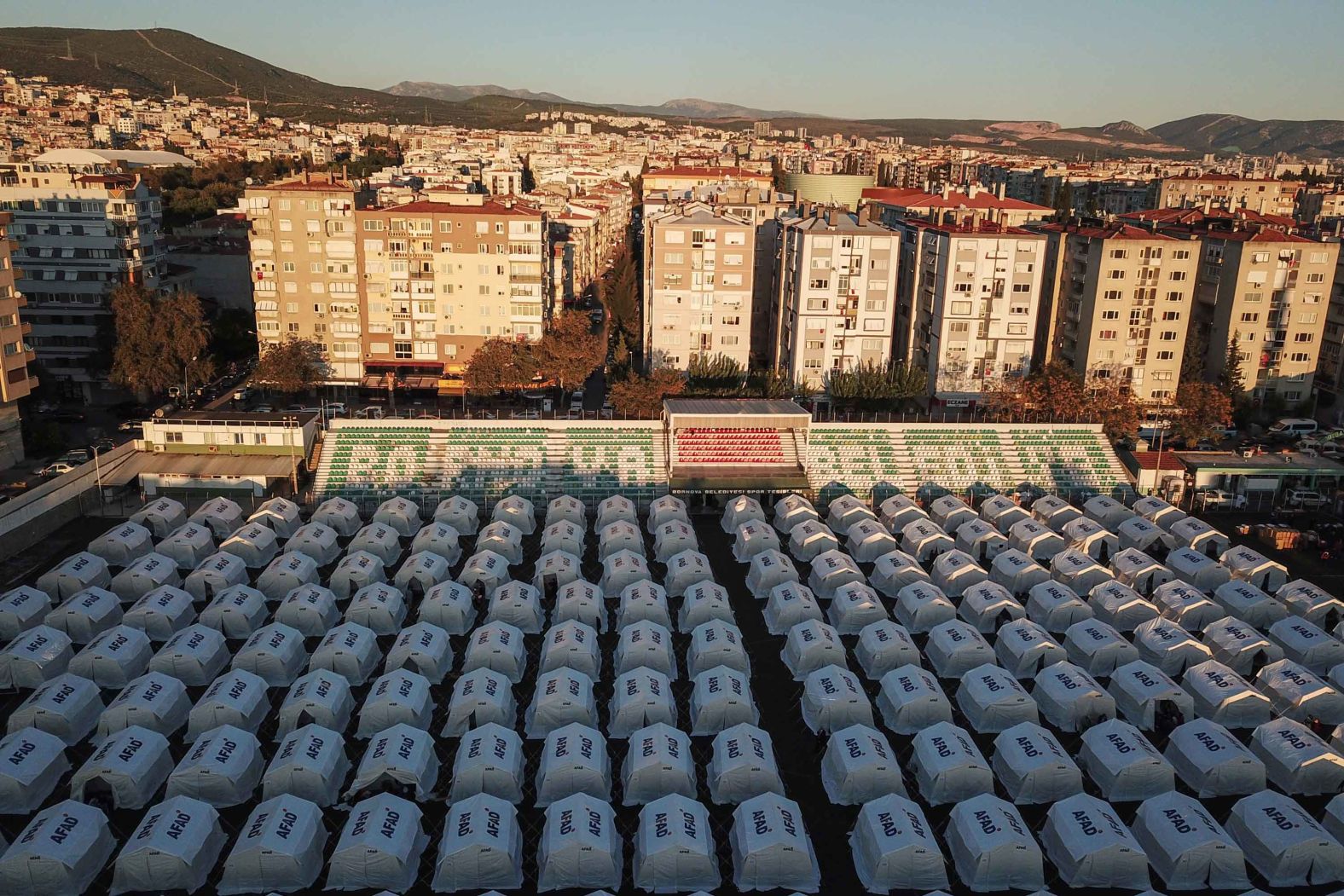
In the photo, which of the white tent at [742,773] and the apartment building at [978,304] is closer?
the white tent at [742,773]

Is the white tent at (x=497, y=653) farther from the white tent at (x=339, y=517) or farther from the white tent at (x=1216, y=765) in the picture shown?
the white tent at (x=1216, y=765)

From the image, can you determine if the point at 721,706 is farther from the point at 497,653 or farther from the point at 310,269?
the point at 310,269

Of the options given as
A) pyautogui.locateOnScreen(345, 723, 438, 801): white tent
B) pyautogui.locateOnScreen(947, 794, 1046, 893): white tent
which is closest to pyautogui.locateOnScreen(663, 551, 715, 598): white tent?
pyautogui.locateOnScreen(345, 723, 438, 801): white tent

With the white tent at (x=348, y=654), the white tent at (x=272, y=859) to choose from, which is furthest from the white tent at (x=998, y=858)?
the white tent at (x=348, y=654)

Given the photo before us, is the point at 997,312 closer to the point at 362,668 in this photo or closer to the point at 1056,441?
the point at 1056,441

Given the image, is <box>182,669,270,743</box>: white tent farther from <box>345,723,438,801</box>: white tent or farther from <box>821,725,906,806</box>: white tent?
<box>821,725,906,806</box>: white tent

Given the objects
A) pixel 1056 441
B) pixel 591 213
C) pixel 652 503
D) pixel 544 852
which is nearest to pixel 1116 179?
pixel 591 213
